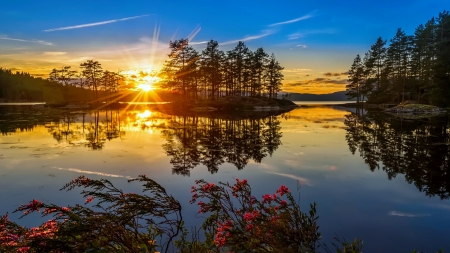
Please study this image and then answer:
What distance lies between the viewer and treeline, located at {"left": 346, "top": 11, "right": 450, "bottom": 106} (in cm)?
4373

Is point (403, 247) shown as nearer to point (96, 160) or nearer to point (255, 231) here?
point (255, 231)

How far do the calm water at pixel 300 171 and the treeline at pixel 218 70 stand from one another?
165 ft

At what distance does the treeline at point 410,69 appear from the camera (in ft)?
143

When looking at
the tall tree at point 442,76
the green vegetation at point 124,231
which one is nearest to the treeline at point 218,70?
the tall tree at point 442,76

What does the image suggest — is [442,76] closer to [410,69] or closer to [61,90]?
[410,69]

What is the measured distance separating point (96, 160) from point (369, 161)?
12.7 meters

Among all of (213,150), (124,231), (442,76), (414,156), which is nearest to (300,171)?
(213,150)

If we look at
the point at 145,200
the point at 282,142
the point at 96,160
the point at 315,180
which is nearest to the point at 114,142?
the point at 96,160

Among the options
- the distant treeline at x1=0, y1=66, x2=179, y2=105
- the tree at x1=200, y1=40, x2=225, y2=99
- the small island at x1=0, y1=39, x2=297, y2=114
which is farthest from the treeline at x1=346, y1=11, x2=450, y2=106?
the distant treeline at x1=0, y1=66, x2=179, y2=105

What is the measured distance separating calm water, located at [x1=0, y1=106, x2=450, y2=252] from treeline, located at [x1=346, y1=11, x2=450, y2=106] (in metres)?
30.0

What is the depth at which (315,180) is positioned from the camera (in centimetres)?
998

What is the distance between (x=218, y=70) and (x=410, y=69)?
1779 inches

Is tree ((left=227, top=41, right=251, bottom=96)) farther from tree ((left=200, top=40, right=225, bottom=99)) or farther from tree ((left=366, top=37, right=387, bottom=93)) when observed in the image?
tree ((left=366, top=37, right=387, bottom=93))

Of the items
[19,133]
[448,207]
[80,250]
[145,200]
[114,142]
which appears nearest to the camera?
[80,250]
